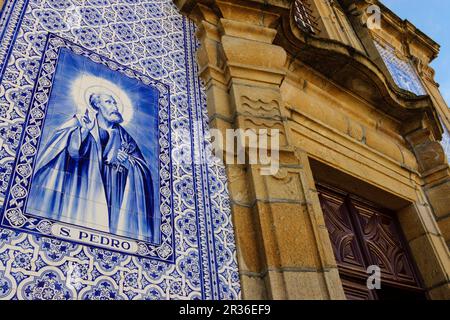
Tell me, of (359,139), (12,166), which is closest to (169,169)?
(12,166)

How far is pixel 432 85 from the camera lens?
6707 millimetres

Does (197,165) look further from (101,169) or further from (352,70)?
(352,70)

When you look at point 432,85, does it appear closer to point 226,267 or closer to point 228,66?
point 228,66

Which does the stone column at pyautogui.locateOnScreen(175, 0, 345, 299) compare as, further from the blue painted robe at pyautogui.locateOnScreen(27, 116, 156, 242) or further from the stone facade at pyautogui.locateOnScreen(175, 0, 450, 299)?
the blue painted robe at pyautogui.locateOnScreen(27, 116, 156, 242)

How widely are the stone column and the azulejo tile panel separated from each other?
0.33 feet

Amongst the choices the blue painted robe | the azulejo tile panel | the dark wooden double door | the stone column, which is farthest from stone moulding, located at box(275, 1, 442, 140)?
the blue painted robe

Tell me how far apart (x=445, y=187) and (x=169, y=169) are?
2.85 metres

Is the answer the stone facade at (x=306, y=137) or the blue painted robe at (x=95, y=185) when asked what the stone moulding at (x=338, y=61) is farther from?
the blue painted robe at (x=95, y=185)

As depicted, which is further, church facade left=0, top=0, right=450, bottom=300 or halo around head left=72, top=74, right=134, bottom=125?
halo around head left=72, top=74, right=134, bottom=125

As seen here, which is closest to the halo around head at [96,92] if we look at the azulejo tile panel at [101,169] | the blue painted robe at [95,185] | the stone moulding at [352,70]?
the azulejo tile panel at [101,169]

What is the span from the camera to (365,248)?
321 cm

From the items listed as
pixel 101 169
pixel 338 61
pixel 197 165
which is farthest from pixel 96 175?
pixel 338 61

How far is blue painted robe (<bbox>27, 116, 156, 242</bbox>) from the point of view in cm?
170

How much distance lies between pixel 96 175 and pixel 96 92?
1.62 ft
